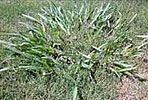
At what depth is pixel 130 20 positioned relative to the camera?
16.9ft

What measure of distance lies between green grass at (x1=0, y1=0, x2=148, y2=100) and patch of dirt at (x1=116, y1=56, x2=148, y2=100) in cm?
8

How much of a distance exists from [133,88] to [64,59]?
2.50 feet

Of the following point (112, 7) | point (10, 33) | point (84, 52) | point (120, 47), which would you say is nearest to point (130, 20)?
→ point (112, 7)

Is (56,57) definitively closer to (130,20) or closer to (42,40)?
(42,40)

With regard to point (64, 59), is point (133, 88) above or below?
below

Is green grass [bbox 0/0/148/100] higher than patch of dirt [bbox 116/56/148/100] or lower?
higher

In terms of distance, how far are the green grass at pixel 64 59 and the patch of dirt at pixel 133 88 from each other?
0.26 feet

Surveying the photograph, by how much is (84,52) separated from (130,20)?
1.20 meters

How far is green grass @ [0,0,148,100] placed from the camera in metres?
3.72

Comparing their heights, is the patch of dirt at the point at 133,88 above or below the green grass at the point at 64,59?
below

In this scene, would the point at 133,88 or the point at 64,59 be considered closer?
the point at 133,88

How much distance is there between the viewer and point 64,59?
4.12 metres

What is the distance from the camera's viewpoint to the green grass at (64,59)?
12.2ft

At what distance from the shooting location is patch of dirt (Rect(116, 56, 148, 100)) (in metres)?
3.78
